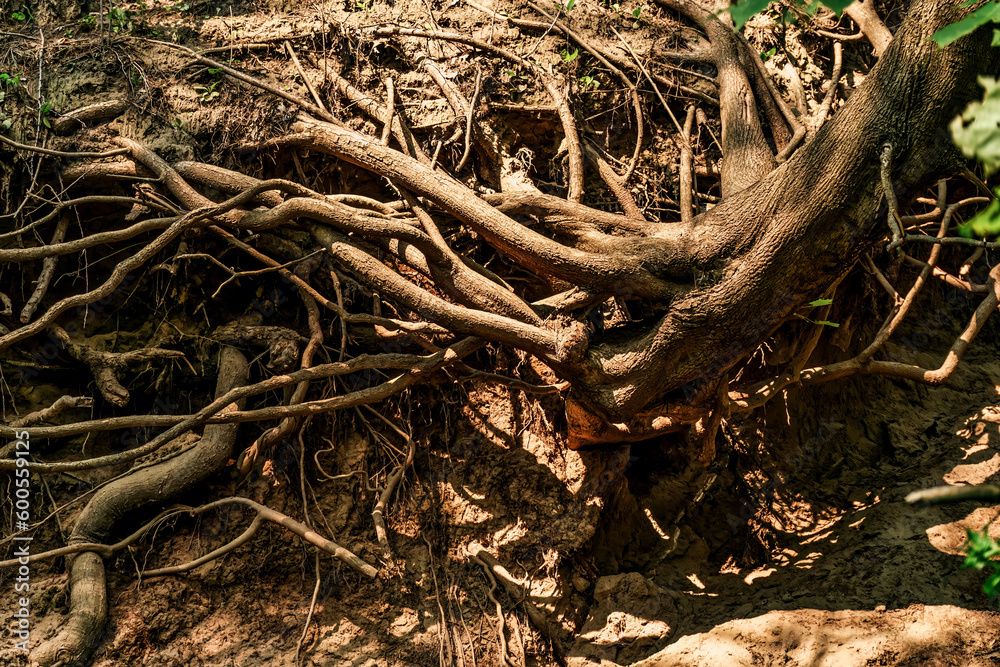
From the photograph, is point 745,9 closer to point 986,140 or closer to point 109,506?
point 986,140

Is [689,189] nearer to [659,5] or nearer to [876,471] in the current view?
[659,5]

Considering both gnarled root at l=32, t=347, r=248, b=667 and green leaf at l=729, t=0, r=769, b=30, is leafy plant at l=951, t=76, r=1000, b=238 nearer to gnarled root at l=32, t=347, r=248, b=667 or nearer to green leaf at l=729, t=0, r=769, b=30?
green leaf at l=729, t=0, r=769, b=30

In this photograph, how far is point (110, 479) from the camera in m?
3.33

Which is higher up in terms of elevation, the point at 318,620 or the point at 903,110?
the point at 903,110

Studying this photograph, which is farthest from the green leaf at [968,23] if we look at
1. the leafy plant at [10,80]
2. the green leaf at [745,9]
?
the leafy plant at [10,80]

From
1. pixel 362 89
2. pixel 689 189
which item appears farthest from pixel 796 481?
pixel 362 89

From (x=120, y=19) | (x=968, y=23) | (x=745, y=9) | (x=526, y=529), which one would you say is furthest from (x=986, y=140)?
(x=120, y=19)

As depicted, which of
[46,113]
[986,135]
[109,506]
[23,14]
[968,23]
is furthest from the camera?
[23,14]

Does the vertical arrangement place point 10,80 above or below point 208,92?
above

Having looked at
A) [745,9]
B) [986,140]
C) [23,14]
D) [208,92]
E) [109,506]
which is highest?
[23,14]

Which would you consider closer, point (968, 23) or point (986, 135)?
point (986, 135)

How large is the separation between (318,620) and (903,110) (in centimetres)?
359

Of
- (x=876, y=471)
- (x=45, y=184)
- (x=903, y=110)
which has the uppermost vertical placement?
(x=45, y=184)

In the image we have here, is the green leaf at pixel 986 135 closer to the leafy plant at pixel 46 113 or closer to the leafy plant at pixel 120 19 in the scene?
the leafy plant at pixel 46 113
